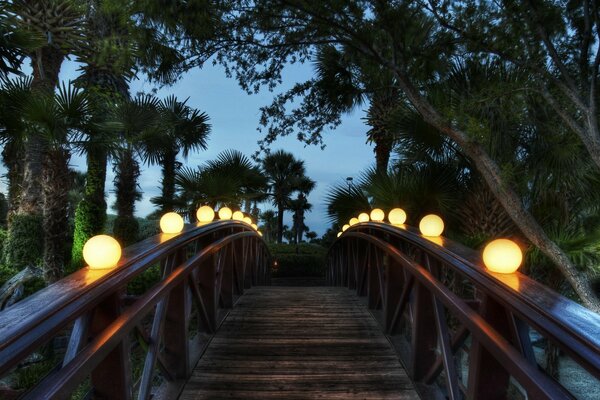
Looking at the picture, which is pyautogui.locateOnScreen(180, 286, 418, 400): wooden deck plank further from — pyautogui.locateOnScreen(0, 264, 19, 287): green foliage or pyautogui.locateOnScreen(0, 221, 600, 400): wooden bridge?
pyautogui.locateOnScreen(0, 264, 19, 287): green foliage

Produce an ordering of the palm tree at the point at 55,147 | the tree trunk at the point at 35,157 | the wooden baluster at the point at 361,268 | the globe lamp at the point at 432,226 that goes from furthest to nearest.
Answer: the tree trunk at the point at 35,157 < the palm tree at the point at 55,147 < the wooden baluster at the point at 361,268 < the globe lamp at the point at 432,226

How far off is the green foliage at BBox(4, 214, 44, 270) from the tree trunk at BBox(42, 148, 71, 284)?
1273 mm

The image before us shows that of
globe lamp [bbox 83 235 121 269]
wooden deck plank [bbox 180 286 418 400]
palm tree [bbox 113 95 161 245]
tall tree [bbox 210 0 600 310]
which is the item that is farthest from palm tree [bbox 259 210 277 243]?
globe lamp [bbox 83 235 121 269]

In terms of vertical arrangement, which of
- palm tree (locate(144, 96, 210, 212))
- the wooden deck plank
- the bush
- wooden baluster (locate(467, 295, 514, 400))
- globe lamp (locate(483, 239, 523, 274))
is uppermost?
palm tree (locate(144, 96, 210, 212))

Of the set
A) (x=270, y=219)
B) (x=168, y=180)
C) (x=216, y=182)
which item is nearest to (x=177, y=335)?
(x=216, y=182)

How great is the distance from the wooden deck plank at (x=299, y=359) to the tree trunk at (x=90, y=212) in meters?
6.73

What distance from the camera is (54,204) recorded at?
6.80m

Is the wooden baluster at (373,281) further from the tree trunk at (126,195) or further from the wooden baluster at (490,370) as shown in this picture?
the tree trunk at (126,195)

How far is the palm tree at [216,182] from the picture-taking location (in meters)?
9.45

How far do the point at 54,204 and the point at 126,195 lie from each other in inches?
135

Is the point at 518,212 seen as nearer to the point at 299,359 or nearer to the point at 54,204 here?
the point at 299,359

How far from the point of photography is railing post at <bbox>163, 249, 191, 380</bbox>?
8.44ft

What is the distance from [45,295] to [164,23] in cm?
445

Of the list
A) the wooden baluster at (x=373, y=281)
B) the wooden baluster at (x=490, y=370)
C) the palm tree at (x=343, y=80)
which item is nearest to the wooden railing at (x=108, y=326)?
the wooden baluster at (x=490, y=370)
